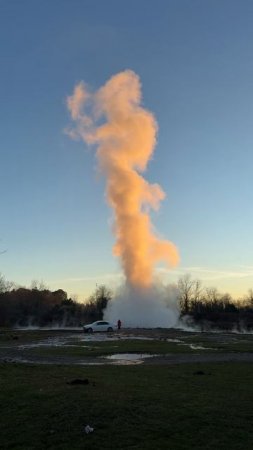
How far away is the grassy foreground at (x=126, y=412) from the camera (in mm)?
9664

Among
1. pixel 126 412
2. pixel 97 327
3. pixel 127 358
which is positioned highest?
pixel 97 327

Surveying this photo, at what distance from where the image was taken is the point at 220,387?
1611cm

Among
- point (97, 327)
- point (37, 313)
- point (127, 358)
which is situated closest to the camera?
point (127, 358)

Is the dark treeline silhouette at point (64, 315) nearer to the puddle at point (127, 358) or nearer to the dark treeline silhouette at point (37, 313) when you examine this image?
the dark treeline silhouette at point (37, 313)

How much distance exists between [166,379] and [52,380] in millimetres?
3851

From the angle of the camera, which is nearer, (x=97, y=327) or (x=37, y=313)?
(x=97, y=327)

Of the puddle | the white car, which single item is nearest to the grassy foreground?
the puddle

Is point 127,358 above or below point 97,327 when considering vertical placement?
below

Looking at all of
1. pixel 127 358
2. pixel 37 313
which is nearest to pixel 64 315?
pixel 37 313

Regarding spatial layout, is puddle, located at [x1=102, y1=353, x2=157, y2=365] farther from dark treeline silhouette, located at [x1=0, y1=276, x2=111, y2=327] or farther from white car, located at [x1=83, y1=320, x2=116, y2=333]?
dark treeline silhouette, located at [x1=0, y1=276, x2=111, y2=327]

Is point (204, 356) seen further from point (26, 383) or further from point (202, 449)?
point (202, 449)

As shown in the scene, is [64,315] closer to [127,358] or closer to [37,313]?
[37,313]

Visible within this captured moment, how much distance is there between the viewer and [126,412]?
11.6 m

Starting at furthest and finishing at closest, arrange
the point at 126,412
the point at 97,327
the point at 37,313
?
the point at 37,313, the point at 97,327, the point at 126,412
